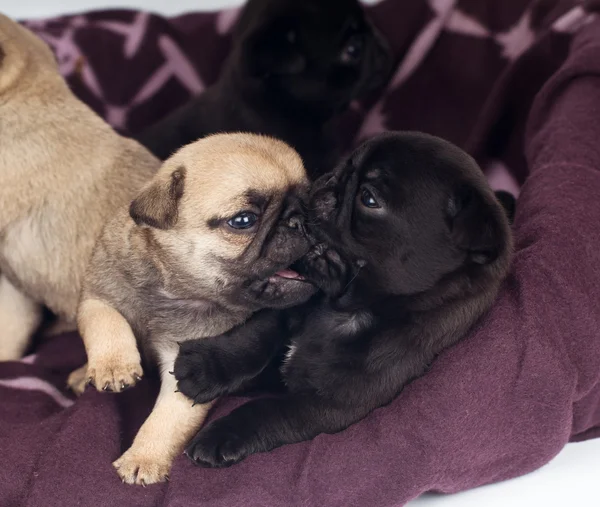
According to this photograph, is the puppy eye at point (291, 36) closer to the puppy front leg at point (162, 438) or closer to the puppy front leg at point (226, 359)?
the puppy front leg at point (226, 359)

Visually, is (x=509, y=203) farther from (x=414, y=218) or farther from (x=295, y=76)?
(x=295, y=76)

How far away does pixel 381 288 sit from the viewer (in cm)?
238

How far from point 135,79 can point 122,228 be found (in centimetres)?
184

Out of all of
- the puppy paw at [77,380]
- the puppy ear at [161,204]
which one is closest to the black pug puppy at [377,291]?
the puppy ear at [161,204]

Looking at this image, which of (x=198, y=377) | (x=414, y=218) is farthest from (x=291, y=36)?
(x=198, y=377)

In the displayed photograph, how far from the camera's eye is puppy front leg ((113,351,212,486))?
233cm

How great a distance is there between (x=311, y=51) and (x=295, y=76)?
13 cm

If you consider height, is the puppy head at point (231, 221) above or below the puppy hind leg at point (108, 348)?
above

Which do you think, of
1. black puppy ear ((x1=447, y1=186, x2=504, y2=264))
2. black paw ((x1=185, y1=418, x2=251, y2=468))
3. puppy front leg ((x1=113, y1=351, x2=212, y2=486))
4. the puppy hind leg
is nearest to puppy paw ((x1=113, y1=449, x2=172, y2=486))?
puppy front leg ((x1=113, y1=351, x2=212, y2=486))

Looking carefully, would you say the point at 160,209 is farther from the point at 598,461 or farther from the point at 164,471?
the point at 598,461

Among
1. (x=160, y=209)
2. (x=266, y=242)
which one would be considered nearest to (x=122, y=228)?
(x=160, y=209)

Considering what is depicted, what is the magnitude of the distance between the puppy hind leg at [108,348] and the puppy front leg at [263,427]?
327mm

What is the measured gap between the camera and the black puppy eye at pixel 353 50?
3557 mm

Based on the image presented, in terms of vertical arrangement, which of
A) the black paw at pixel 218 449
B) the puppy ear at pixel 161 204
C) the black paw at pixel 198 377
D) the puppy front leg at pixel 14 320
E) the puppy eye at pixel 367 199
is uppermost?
the puppy eye at pixel 367 199
